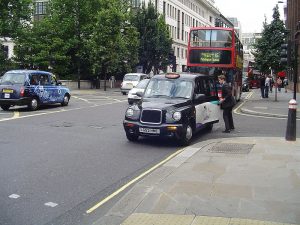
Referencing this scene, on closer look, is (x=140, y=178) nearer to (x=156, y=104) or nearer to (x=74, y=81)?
(x=156, y=104)

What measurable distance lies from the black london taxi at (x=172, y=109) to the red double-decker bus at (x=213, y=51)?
10892 millimetres

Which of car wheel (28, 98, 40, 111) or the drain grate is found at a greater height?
car wheel (28, 98, 40, 111)

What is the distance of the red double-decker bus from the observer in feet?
80.8

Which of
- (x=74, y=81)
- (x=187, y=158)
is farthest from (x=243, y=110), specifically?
(x=74, y=81)

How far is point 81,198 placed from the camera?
6793 mm

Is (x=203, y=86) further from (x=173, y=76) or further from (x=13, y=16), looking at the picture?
(x=13, y=16)

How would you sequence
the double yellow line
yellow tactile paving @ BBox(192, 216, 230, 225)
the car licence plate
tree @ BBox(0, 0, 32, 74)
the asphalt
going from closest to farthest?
yellow tactile paving @ BBox(192, 216, 230, 225) → the asphalt → the double yellow line → the car licence plate → tree @ BBox(0, 0, 32, 74)

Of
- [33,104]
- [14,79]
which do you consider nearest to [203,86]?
[33,104]

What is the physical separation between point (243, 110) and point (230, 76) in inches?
117

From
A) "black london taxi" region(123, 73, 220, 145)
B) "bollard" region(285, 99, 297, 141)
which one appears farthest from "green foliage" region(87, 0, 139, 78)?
"bollard" region(285, 99, 297, 141)

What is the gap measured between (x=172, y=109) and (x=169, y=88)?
49.1 inches

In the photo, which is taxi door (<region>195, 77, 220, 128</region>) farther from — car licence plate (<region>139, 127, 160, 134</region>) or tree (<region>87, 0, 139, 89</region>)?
tree (<region>87, 0, 139, 89</region>)

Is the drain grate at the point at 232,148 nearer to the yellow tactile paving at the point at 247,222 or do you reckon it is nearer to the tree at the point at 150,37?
the yellow tactile paving at the point at 247,222

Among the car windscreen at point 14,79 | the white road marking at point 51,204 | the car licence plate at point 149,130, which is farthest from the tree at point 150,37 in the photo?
the white road marking at point 51,204
